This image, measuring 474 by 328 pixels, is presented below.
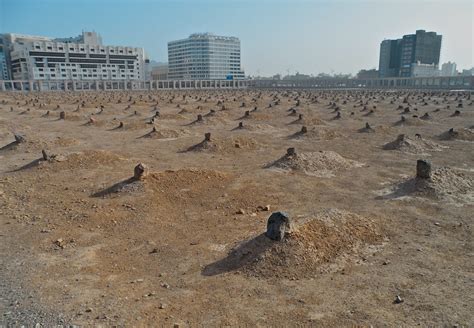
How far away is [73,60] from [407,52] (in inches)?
5776

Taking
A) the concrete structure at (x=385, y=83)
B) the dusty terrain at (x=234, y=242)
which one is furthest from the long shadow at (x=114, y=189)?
the concrete structure at (x=385, y=83)

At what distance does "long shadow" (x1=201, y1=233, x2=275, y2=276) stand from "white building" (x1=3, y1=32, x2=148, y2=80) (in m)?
145

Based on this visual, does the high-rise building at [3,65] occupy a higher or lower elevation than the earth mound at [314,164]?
higher

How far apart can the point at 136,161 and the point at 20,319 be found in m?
13.0

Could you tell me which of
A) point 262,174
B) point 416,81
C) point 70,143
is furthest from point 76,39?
point 262,174

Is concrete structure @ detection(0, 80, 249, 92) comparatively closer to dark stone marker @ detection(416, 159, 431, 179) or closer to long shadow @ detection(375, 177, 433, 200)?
long shadow @ detection(375, 177, 433, 200)

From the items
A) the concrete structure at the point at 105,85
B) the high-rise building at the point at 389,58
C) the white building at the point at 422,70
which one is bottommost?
the concrete structure at the point at 105,85

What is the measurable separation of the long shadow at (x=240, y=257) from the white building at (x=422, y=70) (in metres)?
173

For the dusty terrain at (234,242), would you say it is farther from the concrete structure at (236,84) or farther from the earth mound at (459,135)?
the concrete structure at (236,84)

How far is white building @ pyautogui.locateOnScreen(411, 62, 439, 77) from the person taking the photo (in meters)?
160

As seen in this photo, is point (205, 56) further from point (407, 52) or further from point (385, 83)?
point (407, 52)

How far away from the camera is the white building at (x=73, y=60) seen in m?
133

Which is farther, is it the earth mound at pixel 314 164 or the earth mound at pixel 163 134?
the earth mound at pixel 163 134

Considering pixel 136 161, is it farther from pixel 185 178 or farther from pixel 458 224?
pixel 458 224
